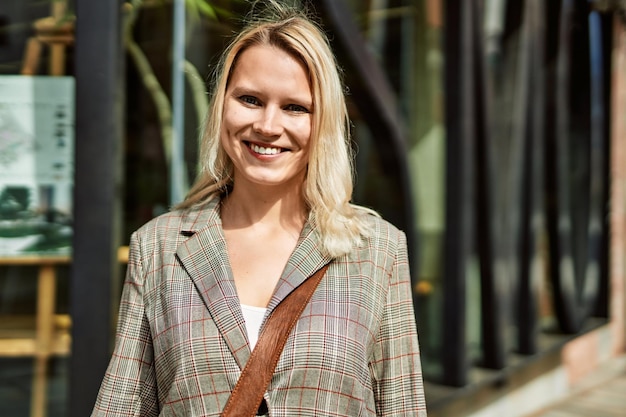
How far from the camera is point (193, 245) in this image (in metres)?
1.83

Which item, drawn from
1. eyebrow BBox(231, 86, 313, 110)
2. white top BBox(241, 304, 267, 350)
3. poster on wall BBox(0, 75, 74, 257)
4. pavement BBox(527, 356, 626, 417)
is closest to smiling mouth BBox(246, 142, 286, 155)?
eyebrow BBox(231, 86, 313, 110)

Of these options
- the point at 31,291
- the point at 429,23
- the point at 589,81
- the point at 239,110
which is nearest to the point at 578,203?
the point at 589,81

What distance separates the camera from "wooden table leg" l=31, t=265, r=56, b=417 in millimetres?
2844

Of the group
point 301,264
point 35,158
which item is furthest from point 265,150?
point 35,158

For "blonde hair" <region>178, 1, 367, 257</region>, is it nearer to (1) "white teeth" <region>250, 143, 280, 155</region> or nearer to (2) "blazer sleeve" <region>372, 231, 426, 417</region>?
(1) "white teeth" <region>250, 143, 280, 155</region>

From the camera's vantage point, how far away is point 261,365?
1.68 meters

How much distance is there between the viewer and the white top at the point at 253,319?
174cm

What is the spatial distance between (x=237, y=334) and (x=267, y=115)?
19.1 inches

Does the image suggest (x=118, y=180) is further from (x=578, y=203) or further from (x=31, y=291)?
(x=578, y=203)

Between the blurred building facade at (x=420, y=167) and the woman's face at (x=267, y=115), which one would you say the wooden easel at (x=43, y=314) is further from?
the woman's face at (x=267, y=115)

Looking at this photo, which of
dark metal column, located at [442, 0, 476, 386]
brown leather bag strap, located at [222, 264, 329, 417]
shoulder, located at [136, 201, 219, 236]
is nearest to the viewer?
brown leather bag strap, located at [222, 264, 329, 417]

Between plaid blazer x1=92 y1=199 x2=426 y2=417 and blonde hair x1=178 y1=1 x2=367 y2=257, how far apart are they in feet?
0.16

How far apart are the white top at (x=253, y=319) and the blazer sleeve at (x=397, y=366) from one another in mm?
288

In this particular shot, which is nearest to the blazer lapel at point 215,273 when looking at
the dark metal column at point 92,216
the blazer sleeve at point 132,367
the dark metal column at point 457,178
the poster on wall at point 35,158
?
the blazer sleeve at point 132,367
